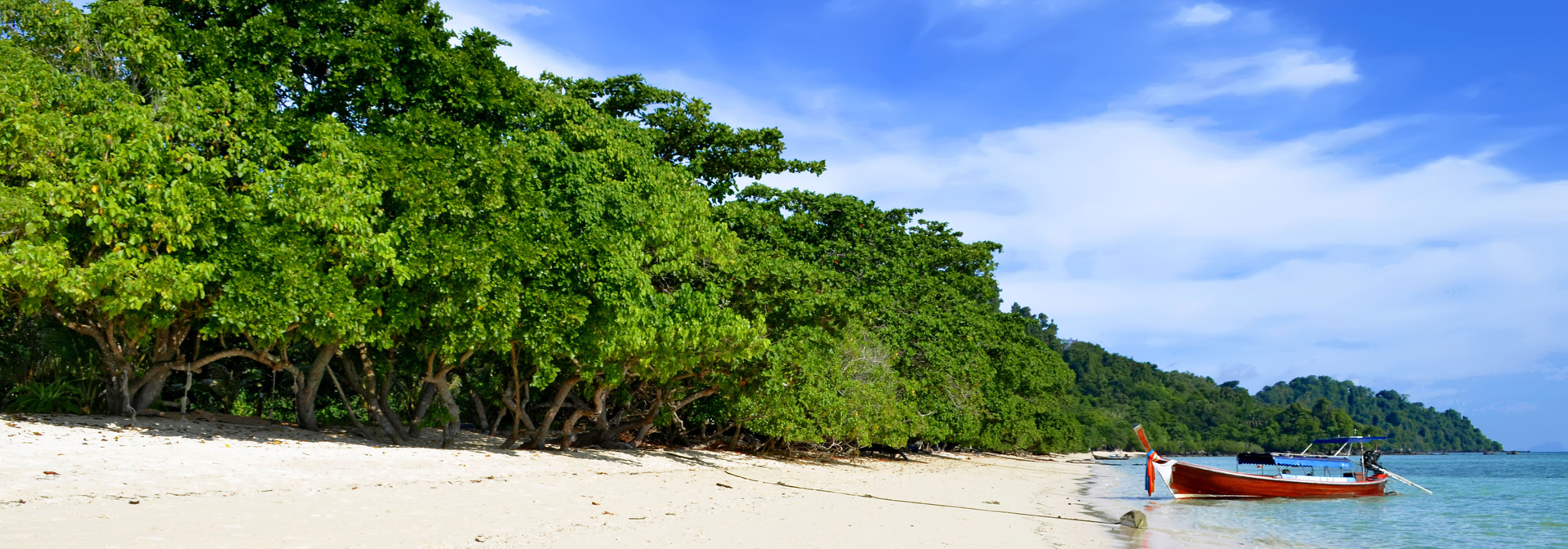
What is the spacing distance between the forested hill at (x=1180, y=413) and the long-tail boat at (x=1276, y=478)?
50.4m

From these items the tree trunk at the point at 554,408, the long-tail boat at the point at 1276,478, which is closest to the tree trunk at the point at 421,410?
the tree trunk at the point at 554,408

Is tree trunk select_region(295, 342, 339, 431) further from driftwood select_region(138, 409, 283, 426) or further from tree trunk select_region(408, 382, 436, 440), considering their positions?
tree trunk select_region(408, 382, 436, 440)

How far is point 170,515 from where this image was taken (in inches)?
300

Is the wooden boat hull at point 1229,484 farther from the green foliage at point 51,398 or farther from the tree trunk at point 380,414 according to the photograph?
the green foliage at point 51,398

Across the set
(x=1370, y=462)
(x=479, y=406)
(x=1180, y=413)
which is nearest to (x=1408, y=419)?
(x=1180, y=413)

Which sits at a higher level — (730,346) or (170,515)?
(730,346)

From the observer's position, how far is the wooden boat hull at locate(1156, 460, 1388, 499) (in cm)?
2366

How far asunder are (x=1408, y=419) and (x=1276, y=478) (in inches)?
7071

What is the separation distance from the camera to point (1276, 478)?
2522 cm

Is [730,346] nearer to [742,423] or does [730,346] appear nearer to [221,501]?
[742,423]

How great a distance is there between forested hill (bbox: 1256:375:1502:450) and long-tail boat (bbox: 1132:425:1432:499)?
155 m

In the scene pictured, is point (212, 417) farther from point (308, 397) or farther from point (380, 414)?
point (380, 414)

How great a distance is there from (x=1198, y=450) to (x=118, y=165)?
121m

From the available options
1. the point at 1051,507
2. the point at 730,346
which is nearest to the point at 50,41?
the point at 730,346
